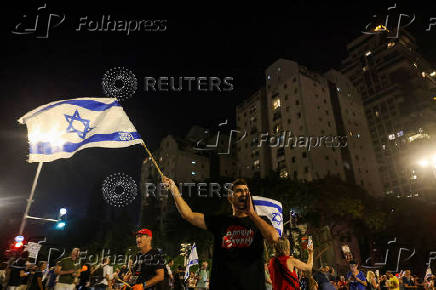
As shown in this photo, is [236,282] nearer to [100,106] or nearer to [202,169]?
[100,106]

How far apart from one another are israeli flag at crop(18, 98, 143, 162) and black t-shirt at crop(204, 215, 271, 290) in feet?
10.6

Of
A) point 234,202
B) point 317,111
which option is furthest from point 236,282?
point 317,111

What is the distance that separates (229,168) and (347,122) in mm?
36332

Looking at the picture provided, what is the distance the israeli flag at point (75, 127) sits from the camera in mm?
5930

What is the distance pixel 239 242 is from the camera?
11.2 feet

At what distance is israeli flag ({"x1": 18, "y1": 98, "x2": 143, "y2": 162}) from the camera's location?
593cm

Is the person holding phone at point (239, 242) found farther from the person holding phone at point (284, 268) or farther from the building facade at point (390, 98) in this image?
the building facade at point (390, 98)

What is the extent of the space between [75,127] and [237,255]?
201 inches

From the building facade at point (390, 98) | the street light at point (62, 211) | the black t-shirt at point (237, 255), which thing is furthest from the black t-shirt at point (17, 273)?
the building facade at point (390, 98)

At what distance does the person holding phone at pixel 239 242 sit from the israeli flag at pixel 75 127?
10.1 feet

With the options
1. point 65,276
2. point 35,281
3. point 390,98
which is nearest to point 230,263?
point 65,276

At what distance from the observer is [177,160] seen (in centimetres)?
7794

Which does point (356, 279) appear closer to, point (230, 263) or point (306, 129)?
point (230, 263)

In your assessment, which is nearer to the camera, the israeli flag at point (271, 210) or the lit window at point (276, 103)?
the israeli flag at point (271, 210)
